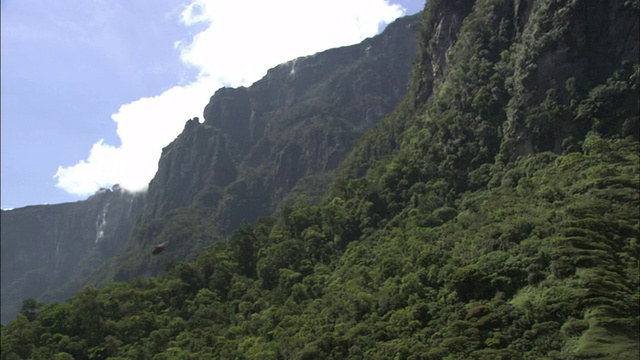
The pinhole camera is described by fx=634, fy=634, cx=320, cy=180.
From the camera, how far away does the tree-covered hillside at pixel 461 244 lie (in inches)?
1877

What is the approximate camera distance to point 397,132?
390 ft

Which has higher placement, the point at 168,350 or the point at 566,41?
the point at 566,41

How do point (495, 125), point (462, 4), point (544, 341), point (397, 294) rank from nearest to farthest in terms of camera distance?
1. point (544, 341)
2. point (397, 294)
3. point (495, 125)
4. point (462, 4)

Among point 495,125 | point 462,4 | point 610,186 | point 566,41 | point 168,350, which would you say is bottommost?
point 168,350

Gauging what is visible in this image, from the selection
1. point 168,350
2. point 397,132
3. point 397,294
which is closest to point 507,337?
point 397,294

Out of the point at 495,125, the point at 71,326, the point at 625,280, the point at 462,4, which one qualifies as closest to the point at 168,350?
the point at 71,326

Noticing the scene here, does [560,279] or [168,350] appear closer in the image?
[560,279]

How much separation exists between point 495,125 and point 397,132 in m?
32.6

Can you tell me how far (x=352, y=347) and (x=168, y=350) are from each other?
25757mm

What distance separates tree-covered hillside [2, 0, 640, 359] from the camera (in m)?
47.7

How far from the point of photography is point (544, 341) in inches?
1695

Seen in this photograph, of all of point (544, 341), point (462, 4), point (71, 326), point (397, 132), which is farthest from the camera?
point (397, 132)

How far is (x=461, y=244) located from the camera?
62.2 m

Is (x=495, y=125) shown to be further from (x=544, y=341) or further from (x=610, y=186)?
(x=544, y=341)
